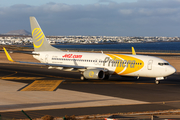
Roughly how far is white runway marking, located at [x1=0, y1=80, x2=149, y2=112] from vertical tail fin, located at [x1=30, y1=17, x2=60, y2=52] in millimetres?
17376

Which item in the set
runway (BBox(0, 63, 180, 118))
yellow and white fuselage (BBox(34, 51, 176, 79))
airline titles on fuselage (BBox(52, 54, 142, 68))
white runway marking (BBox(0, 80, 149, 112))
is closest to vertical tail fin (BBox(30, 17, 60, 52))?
yellow and white fuselage (BBox(34, 51, 176, 79))

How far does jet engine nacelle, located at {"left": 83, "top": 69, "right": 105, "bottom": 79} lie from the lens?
40963 mm

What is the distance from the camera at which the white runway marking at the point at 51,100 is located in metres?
25.5

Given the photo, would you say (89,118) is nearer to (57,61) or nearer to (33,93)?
(33,93)

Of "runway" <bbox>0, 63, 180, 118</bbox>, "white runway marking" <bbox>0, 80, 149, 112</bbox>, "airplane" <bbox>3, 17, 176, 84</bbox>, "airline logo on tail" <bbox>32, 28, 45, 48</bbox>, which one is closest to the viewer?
"runway" <bbox>0, 63, 180, 118</bbox>

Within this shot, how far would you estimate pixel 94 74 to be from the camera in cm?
4109

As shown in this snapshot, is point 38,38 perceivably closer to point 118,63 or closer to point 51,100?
point 118,63

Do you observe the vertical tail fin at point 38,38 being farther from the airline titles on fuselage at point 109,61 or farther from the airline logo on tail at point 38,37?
the airline titles on fuselage at point 109,61

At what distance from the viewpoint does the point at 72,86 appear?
38156mm

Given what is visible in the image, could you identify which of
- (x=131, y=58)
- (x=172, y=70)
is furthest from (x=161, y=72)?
(x=131, y=58)

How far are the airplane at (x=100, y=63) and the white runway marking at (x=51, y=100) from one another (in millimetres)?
9665

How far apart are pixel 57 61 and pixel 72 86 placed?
11.0 metres

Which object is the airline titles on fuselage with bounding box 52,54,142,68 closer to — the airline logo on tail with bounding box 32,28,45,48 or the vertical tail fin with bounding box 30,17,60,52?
the vertical tail fin with bounding box 30,17,60,52

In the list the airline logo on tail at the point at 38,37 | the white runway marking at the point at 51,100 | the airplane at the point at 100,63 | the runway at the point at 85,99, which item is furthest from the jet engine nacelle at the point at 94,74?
the airline logo on tail at the point at 38,37
